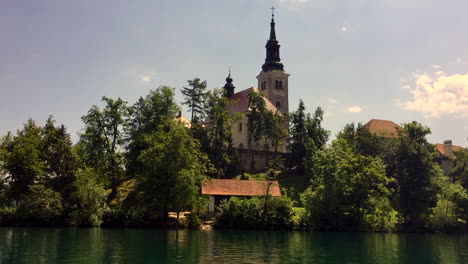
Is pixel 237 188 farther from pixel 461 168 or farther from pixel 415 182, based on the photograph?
pixel 461 168

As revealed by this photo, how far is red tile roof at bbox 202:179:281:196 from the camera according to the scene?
2174 inches

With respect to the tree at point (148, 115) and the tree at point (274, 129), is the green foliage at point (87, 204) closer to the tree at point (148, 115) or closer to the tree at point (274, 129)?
the tree at point (148, 115)

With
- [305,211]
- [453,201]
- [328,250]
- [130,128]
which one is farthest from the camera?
[130,128]

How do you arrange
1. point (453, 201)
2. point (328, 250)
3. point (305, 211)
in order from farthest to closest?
point (453, 201) < point (305, 211) < point (328, 250)

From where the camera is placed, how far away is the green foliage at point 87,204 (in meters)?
48.6

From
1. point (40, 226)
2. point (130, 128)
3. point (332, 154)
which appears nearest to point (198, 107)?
point (130, 128)

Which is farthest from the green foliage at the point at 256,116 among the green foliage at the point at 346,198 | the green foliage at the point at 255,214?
the green foliage at the point at 255,214

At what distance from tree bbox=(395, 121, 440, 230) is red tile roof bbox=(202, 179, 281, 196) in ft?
55.0

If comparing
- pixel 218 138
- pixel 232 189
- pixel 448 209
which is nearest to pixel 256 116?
pixel 218 138

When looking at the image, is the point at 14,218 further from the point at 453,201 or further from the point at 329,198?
the point at 453,201

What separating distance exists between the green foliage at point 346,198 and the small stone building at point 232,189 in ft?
20.7

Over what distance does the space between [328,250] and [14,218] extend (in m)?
37.5

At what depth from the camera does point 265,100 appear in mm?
83875

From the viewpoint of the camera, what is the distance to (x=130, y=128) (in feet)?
205
